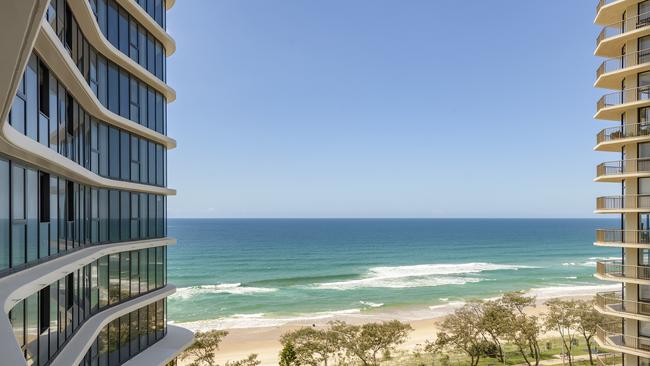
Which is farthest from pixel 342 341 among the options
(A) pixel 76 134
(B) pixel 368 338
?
(A) pixel 76 134

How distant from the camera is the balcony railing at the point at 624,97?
18.0 metres

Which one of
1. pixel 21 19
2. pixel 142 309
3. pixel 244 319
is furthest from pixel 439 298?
pixel 21 19

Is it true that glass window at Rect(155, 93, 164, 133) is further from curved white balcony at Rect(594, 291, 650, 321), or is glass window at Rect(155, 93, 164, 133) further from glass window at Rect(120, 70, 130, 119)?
curved white balcony at Rect(594, 291, 650, 321)

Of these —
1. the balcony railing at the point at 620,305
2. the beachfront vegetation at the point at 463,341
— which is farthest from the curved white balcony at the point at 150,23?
the balcony railing at the point at 620,305

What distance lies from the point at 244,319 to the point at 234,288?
47.2 ft

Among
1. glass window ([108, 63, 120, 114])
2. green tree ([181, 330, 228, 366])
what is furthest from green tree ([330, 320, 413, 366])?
glass window ([108, 63, 120, 114])

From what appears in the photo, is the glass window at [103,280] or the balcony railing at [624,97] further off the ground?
the balcony railing at [624,97]

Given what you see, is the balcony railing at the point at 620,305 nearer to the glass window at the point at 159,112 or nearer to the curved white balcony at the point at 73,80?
the curved white balcony at the point at 73,80

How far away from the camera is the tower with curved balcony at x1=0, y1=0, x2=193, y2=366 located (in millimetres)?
7410

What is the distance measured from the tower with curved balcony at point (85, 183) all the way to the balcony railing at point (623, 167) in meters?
19.5

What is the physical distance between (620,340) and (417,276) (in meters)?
48.3

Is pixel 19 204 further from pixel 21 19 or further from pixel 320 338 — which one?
pixel 320 338

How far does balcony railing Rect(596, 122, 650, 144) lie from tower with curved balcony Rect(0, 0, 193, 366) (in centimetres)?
1949

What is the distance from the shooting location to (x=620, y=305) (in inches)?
750
